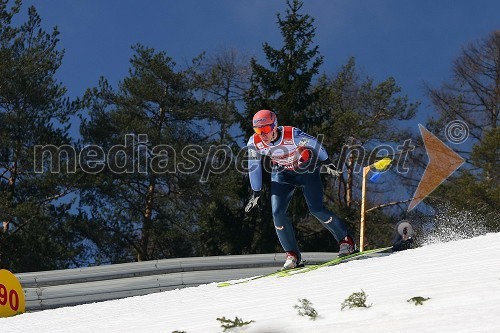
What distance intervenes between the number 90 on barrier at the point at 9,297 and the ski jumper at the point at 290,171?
3187 millimetres

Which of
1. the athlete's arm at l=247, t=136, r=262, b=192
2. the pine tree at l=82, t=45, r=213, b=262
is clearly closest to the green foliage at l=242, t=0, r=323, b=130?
the pine tree at l=82, t=45, r=213, b=262

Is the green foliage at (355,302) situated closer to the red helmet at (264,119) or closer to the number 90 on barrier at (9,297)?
the red helmet at (264,119)

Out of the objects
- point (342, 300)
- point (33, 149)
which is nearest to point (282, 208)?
point (342, 300)

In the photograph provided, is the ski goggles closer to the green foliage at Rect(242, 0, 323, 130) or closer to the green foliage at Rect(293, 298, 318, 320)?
the green foliage at Rect(293, 298, 318, 320)

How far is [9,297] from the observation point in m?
8.70

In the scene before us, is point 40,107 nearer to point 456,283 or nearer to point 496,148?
point 496,148

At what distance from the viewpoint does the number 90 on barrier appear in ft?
28.3

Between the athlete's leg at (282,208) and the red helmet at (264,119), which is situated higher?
the red helmet at (264,119)

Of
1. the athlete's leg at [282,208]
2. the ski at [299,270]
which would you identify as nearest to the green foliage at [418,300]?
the ski at [299,270]

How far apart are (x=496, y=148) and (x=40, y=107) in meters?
16.5

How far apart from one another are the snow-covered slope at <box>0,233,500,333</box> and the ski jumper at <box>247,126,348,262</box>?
106 cm

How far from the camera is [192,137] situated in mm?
30266

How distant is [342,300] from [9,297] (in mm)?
4323

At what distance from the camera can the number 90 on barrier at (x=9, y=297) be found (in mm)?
8633
